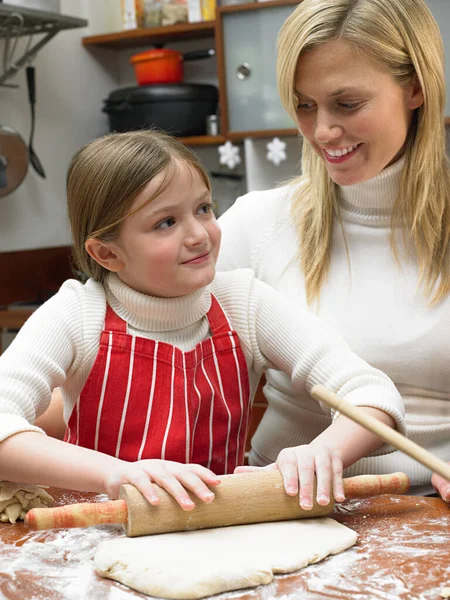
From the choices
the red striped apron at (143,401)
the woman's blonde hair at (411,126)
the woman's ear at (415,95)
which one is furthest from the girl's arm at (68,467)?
the woman's ear at (415,95)

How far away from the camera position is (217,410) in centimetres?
117

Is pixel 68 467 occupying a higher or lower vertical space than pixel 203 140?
lower

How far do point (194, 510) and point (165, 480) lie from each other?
45mm

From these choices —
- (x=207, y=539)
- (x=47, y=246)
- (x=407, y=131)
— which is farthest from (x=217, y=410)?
(x=47, y=246)

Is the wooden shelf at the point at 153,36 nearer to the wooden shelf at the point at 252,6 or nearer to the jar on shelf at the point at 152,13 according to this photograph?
the jar on shelf at the point at 152,13

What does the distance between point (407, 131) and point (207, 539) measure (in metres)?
0.78

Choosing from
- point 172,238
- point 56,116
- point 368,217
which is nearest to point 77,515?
point 172,238

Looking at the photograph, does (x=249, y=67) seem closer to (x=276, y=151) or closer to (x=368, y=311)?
(x=276, y=151)

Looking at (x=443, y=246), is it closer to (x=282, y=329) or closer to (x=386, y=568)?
(x=282, y=329)

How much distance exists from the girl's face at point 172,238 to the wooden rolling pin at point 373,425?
0.42 meters

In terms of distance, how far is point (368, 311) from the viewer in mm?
1372

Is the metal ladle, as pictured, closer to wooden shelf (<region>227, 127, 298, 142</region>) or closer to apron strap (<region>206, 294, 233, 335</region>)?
wooden shelf (<region>227, 127, 298, 142</region>)

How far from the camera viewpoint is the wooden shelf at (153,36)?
3057 millimetres

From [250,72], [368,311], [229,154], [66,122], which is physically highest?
[250,72]
